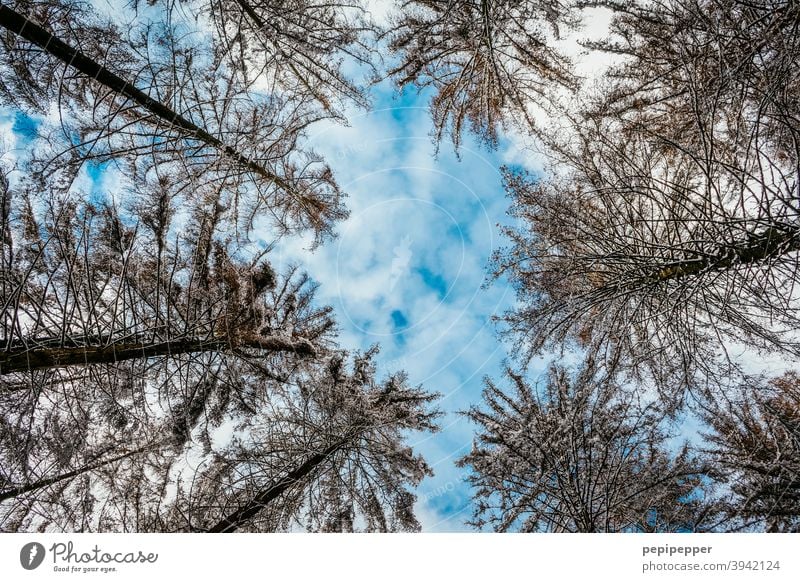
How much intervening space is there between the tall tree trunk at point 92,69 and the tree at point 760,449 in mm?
7034

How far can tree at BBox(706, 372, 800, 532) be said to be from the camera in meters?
4.37

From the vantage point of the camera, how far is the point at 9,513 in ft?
13.9

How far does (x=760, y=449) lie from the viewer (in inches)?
187

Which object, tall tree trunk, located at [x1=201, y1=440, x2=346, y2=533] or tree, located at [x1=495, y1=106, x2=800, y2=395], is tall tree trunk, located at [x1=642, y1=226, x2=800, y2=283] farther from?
tall tree trunk, located at [x1=201, y1=440, x2=346, y2=533]

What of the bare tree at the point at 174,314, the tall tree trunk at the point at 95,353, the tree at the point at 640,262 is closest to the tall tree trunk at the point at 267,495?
the bare tree at the point at 174,314

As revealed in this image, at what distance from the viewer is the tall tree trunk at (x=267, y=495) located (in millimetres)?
4766

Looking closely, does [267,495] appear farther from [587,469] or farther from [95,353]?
[587,469]

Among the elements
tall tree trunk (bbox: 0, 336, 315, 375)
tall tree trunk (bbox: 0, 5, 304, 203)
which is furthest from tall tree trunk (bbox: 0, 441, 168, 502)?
tall tree trunk (bbox: 0, 5, 304, 203)

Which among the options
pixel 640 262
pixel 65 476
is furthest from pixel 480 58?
pixel 65 476

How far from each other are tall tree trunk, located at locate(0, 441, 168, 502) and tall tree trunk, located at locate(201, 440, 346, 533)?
1494mm

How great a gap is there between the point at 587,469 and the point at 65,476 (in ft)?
20.1
